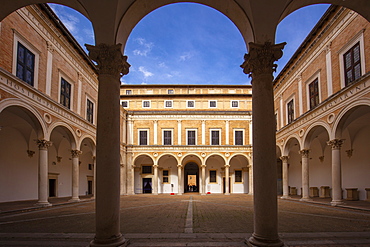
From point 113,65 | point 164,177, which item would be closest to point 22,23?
point 113,65

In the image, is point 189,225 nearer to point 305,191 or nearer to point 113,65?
point 113,65

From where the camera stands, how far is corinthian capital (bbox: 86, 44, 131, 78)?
5938 millimetres

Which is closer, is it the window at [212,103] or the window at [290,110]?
the window at [290,110]

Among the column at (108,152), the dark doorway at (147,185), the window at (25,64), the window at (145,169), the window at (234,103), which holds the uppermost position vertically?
the window at (234,103)

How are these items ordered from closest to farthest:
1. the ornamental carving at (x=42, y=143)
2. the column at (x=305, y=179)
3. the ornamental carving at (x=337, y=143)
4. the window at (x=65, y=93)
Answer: the ornamental carving at (x=42, y=143)
the ornamental carving at (x=337, y=143)
the window at (x=65, y=93)
the column at (x=305, y=179)

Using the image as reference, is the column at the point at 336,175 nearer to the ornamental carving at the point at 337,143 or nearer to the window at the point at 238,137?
the ornamental carving at the point at 337,143

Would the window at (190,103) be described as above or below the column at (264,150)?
above

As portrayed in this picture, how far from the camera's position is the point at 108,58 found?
596cm

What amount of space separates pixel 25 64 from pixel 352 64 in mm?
16673

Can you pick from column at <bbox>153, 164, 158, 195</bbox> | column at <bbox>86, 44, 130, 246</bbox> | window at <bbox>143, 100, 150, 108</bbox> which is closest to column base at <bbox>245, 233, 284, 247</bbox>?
column at <bbox>86, 44, 130, 246</bbox>

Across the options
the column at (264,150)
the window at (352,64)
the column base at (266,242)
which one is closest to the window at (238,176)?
the window at (352,64)

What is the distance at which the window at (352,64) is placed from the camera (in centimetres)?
1474

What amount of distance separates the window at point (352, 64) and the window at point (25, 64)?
16504mm

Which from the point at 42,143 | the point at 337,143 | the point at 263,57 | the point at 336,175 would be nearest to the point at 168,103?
the point at 42,143
